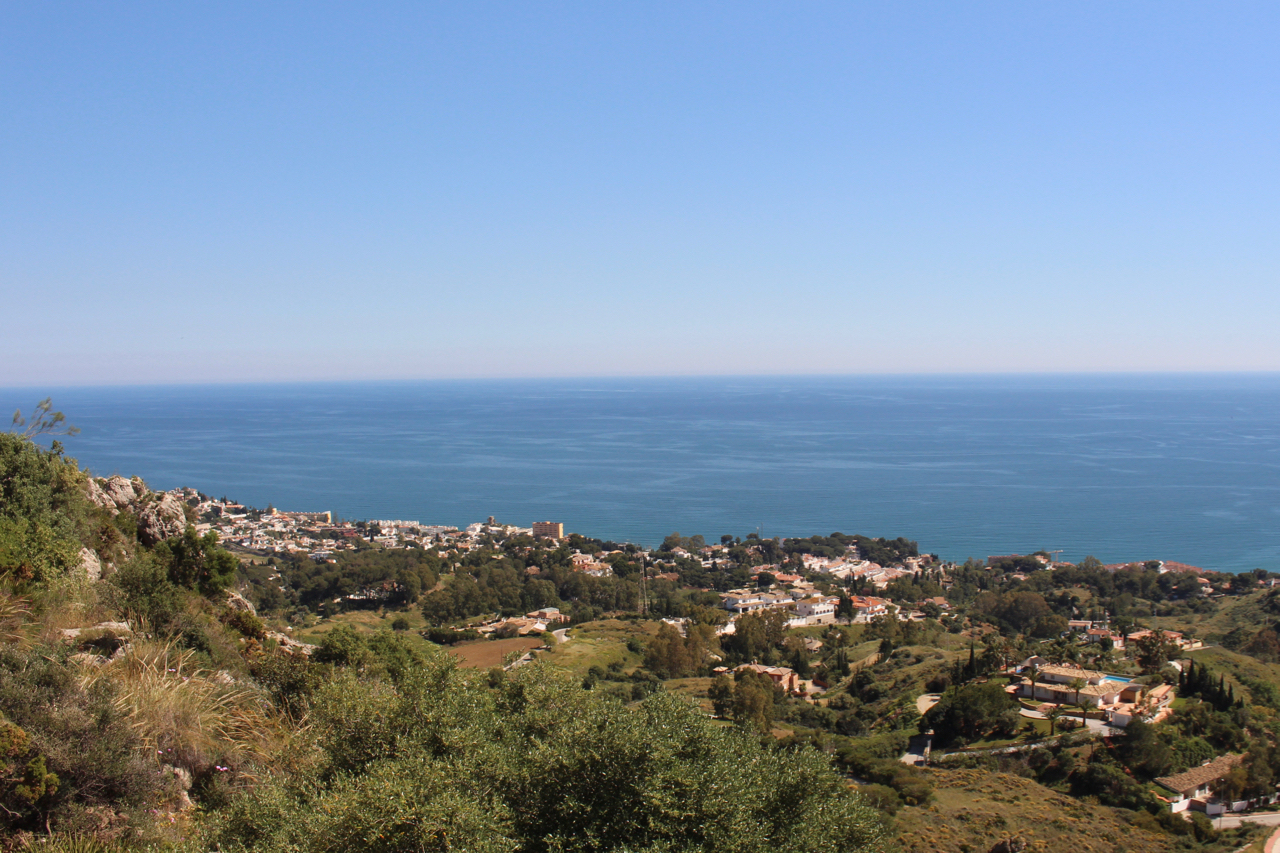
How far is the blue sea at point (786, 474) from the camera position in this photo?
5931 cm

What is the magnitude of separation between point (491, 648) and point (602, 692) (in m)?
A: 17.3

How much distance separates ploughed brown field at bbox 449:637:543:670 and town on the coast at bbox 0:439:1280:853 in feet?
0.70

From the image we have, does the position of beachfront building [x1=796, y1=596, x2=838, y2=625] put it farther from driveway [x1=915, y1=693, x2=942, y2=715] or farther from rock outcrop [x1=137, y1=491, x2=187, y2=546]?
rock outcrop [x1=137, y1=491, x2=187, y2=546]

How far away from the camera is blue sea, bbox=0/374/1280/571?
5931 centimetres

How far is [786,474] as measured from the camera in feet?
263

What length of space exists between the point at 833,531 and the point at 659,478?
21925mm

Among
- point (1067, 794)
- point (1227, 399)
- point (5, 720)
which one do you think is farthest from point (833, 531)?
point (1227, 399)

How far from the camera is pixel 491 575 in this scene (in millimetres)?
43719

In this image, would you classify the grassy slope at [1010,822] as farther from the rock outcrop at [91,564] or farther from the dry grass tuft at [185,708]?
the rock outcrop at [91,564]

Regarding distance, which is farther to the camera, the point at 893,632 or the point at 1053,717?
the point at 893,632

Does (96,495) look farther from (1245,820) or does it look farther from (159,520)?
(1245,820)

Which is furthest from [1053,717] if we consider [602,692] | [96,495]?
[96,495]

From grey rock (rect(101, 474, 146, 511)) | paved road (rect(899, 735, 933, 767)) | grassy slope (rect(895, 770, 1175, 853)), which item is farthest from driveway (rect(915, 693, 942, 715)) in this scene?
grey rock (rect(101, 474, 146, 511))

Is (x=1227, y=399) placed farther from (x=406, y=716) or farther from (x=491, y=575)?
(x=406, y=716)
